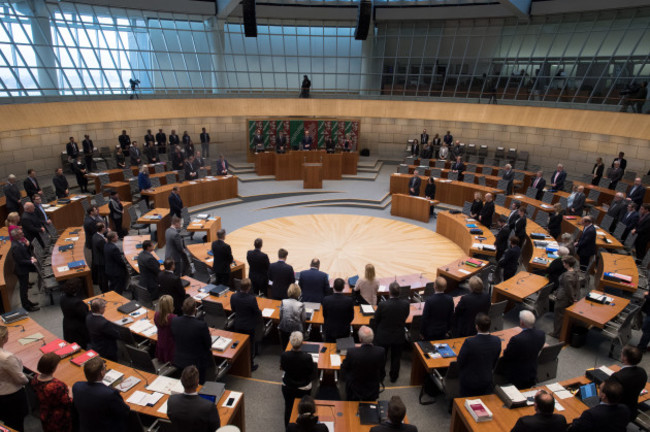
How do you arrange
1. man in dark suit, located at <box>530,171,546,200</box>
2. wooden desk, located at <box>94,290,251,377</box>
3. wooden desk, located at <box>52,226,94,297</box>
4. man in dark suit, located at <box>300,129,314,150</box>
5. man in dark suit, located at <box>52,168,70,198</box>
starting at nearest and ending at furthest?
wooden desk, located at <box>94,290,251,377</box> < wooden desk, located at <box>52,226,94,297</box> < man in dark suit, located at <box>52,168,70,198</box> < man in dark suit, located at <box>530,171,546,200</box> < man in dark suit, located at <box>300,129,314,150</box>

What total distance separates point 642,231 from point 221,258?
1030cm

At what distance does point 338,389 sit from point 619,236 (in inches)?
369

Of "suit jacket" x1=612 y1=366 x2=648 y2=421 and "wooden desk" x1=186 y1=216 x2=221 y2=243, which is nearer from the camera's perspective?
"suit jacket" x1=612 y1=366 x2=648 y2=421

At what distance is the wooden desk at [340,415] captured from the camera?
4.53 metres

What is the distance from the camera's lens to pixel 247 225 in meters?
13.8

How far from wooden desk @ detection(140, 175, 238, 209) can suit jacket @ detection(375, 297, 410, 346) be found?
396 inches

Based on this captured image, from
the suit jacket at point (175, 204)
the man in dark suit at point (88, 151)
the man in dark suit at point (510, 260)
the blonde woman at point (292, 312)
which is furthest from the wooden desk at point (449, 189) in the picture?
the man in dark suit at point (88, 151)

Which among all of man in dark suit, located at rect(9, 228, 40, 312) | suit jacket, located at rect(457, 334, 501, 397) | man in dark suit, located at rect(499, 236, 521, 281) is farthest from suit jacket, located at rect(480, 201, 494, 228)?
man in dark suit, located at rect(9, 228, 40, 312)

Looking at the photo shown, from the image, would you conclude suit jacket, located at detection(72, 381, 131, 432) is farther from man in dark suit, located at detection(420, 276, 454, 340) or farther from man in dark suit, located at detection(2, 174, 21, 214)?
man in dark suit, located at detection(2, 174, 21, 214)

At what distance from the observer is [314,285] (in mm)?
7363

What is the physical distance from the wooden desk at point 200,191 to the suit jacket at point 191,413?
414 inches

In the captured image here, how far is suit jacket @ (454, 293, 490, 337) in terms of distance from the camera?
20.4 feet

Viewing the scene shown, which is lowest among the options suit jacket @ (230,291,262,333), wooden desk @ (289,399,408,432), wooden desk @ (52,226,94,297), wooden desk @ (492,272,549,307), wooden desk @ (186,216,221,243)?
wooden desk @ (186,216,221,243)

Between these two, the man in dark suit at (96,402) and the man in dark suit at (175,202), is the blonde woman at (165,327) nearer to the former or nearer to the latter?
the man in dark suit at (96,402)
